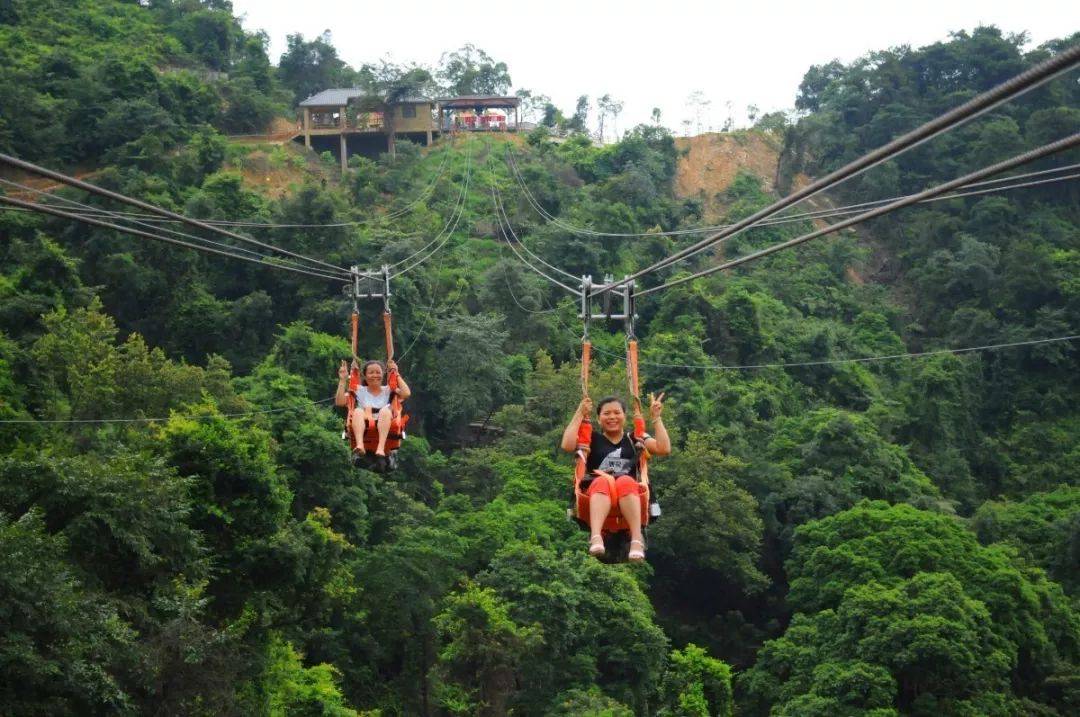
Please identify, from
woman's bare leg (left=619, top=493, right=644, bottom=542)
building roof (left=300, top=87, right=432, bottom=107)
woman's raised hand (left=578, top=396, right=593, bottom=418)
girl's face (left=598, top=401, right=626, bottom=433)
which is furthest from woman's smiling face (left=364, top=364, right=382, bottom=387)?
building roof (left=300, top=87, right=432, bottom=107)

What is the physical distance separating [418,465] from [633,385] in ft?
62.1

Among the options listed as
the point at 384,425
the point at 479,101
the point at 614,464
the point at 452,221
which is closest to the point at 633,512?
the point at 614,464

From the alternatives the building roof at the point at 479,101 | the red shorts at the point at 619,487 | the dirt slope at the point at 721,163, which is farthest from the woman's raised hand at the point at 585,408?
the building roof at the point at 479,101

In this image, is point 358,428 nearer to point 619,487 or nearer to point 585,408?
point 585,408

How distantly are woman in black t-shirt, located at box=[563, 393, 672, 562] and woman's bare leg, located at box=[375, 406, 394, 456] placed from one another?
377cm

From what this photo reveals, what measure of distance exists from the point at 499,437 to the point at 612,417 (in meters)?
21.7

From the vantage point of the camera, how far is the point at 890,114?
5069 centimetres

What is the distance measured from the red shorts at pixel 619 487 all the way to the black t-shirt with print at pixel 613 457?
156mm

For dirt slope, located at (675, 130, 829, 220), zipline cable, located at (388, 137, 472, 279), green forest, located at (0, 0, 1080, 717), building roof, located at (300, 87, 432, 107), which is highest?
building roof, located at (300, 87, 432, 107)

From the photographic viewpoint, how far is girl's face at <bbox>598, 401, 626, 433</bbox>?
33.2 feet

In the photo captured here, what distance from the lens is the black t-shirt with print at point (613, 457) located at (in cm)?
1002

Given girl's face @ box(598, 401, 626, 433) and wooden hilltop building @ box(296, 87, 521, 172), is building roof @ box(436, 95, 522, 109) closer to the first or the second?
wooden hilltop building @ box(296, 87, 521, 172)

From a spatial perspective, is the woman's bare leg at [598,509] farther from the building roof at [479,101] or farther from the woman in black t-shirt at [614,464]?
the building roof at [479,101]

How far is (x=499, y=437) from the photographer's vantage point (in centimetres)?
3169
